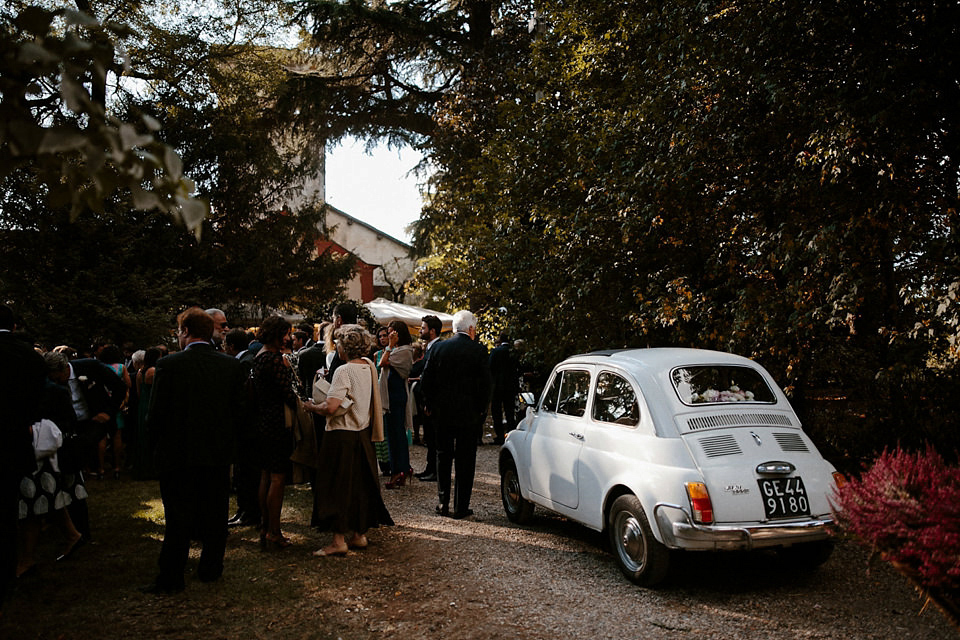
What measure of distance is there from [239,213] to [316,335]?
17.3 meters

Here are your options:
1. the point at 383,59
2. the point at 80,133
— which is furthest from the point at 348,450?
the point at 383,59

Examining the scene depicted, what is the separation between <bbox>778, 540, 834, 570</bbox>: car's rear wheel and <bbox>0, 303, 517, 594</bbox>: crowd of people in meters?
3.24

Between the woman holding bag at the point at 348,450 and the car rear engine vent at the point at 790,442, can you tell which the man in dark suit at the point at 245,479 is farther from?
the car rear engine vent at the point at 790,442

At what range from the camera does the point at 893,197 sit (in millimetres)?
6719

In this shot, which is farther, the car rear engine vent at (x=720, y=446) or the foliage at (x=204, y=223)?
the foliage at (x=204, y=223)

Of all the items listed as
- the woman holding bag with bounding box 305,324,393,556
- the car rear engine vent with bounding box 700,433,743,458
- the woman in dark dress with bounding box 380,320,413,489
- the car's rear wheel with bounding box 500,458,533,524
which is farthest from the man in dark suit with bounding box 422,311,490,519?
the car rear engine vent with bounding box 700,433,743,458

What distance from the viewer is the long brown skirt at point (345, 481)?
6.54 meters

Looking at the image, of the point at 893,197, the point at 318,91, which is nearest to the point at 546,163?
the point at 893,197

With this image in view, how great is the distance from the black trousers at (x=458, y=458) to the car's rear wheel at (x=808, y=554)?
3.11 m

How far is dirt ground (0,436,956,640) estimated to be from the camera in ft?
16.0

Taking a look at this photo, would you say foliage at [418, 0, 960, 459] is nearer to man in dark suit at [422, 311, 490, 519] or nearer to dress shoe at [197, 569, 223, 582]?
man in dark suit at [422, 311, 490, 519]

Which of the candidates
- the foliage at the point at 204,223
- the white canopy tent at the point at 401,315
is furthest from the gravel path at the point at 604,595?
the foliage at the point at 204,223

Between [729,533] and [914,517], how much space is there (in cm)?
199

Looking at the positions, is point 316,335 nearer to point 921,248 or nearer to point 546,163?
point 546,163
